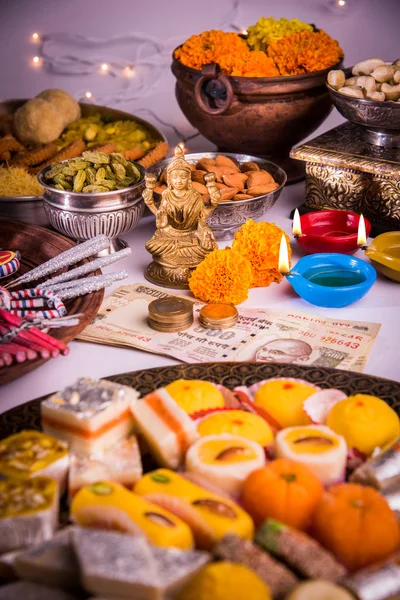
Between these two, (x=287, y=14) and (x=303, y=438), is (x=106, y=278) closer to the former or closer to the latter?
(x=303, y=438)

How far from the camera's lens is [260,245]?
1.29 m

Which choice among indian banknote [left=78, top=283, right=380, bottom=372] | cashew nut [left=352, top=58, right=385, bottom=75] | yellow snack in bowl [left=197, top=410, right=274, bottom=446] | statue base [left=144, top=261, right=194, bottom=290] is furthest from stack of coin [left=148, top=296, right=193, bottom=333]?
cashew nut [left=352, top=58, right=385, bottom=75]

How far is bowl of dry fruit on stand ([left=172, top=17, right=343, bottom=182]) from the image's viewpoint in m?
1.59

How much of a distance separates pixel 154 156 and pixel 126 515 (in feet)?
3.52

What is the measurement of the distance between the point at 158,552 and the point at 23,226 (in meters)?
0.87

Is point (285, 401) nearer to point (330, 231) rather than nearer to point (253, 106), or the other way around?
point (330, 231)

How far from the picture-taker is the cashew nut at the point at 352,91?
4.80 ft

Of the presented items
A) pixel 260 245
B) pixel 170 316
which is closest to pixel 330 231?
pixel 260 245

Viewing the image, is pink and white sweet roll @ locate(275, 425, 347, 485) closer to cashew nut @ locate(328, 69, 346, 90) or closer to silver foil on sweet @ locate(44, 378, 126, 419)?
silver foil on sweet @ locate(44, 378, 126, 419)

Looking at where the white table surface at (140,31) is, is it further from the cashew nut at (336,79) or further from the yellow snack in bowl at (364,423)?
the yellow snack in bowl at (364,423)

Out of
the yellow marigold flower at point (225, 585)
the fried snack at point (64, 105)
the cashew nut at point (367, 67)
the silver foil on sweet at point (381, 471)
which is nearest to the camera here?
the yellow marigold flower at point (225, 585)

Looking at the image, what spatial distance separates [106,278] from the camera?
1170mm

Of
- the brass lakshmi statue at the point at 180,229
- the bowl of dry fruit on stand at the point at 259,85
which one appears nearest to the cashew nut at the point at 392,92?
the bowl of dry fruit on stand at the point at 259,85

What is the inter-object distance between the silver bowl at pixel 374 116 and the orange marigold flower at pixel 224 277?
43 cm
